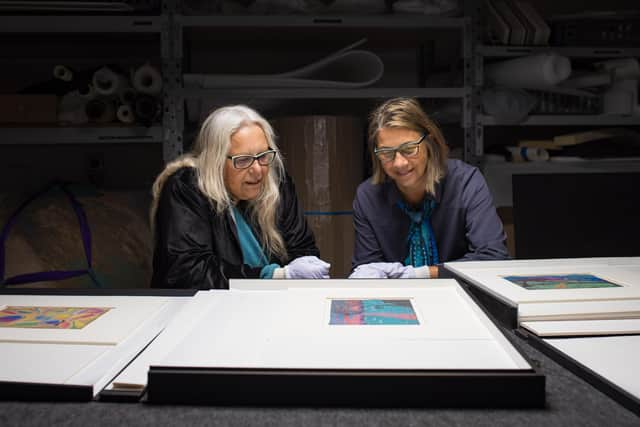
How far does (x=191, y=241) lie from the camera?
1325mm

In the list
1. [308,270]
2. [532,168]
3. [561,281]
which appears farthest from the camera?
[532,168]

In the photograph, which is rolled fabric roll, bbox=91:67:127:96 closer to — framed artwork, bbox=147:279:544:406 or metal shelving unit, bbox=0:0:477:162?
metal shelving unit, bbox=0:0:477:162

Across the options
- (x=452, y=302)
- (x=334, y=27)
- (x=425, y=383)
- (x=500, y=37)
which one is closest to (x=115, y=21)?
(x=334, y=27)

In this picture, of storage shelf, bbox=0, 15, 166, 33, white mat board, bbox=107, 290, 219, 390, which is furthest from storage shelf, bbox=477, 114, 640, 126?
white mat board, bbox=107, 290, 219, 390

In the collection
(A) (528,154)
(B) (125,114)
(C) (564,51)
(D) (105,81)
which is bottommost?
(A) (528,154)

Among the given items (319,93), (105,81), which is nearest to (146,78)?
(105,81)

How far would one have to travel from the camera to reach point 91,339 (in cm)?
49

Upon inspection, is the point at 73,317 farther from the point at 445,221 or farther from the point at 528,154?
the point at 528,154

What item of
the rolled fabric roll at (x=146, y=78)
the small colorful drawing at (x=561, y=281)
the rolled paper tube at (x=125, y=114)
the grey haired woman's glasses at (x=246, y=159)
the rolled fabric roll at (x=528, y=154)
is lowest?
the small colorful drawing at (x=561, y=281)

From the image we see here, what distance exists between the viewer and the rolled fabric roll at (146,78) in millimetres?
1785

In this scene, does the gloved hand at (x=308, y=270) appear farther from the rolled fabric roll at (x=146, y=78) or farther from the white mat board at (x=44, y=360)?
the rolled fabric roll at (x=146, y=78)

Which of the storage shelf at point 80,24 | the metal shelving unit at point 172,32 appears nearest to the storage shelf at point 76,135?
the metal shelving unit at point 172,32

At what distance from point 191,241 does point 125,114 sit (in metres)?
0.76

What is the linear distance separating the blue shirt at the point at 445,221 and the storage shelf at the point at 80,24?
1048mm
